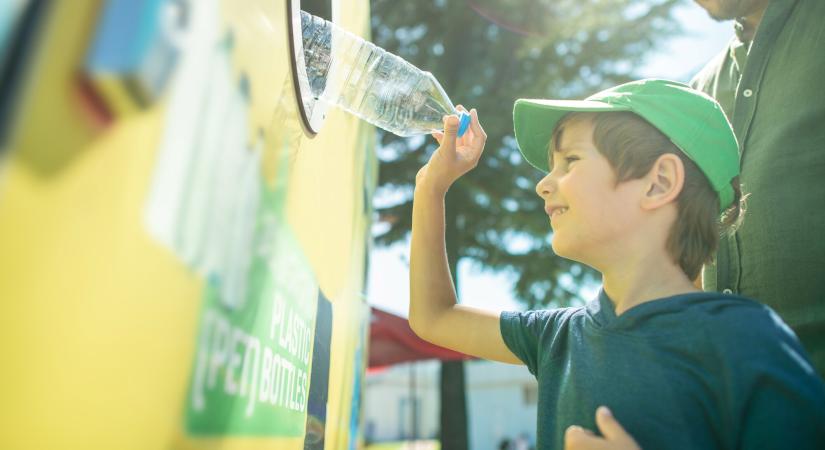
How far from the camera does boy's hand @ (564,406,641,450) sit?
0.99 metres

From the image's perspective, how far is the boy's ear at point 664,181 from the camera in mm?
1286

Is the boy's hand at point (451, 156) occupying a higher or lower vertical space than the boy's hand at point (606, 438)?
higher

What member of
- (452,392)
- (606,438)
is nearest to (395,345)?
(452,392)

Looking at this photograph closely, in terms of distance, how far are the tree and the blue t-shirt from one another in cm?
675

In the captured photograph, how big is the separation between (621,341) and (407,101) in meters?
1.25

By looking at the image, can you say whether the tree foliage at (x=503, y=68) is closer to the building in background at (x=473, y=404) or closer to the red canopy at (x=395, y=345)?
the red canopy at (x=395, y=345)

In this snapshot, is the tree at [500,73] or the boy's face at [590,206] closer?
the boy's face at [590,206]

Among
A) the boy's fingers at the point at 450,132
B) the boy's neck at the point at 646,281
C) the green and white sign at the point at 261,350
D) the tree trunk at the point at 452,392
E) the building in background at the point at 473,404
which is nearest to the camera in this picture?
the green and white sign at the point at 261,350

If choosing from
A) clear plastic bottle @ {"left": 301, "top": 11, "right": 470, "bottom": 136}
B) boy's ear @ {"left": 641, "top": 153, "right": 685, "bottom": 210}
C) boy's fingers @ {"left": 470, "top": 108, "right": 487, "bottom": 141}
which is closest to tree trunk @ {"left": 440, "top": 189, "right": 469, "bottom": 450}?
clear plastic bottle @ {"left": 301, "top": 11, "right": 470, "bottom": 136}

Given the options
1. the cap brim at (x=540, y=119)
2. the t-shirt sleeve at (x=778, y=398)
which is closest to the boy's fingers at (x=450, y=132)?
the cap brim at (x=540, y=119)

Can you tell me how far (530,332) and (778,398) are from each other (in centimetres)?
58

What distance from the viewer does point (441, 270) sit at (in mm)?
1614

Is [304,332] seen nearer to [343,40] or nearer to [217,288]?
[217,288]

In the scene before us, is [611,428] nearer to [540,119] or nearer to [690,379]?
[690,379]
